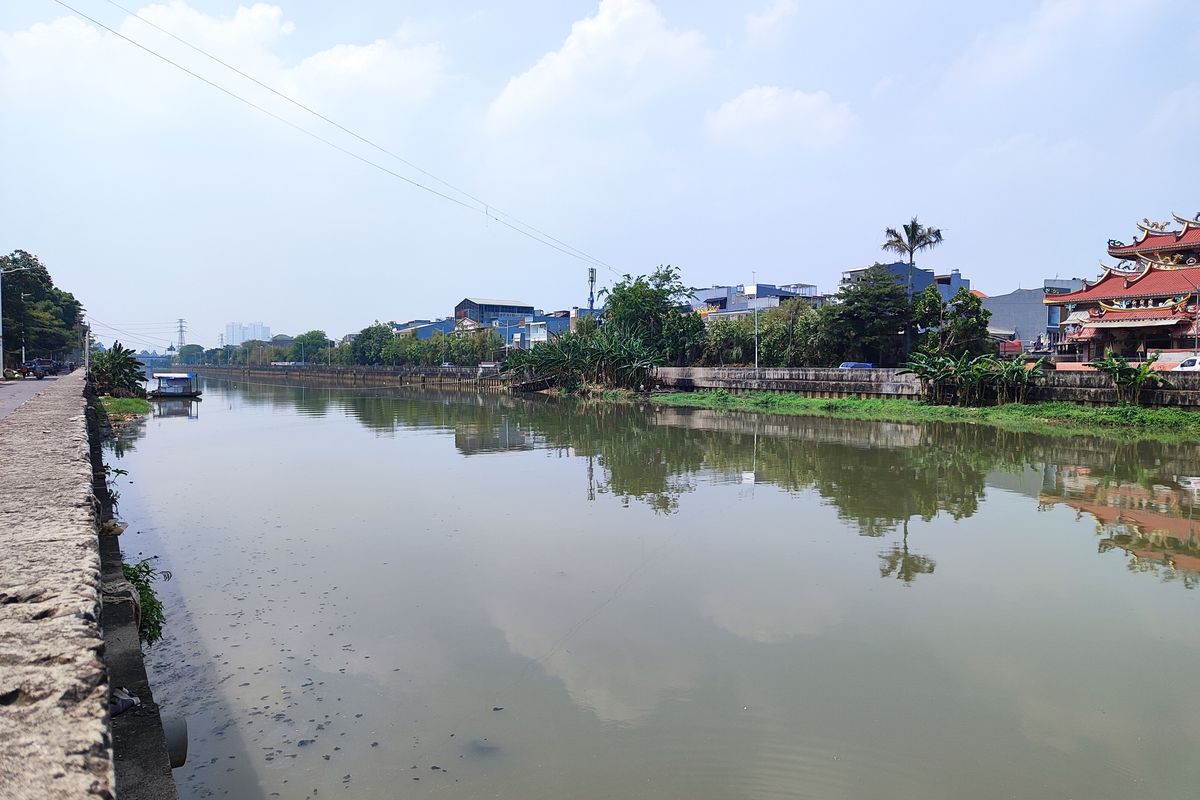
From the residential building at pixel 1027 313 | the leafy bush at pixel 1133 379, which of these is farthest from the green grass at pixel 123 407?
the residential building at pixel 1027 313

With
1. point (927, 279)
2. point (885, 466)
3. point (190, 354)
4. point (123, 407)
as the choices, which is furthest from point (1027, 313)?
point (190, 354)

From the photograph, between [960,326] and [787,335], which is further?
[787,335]

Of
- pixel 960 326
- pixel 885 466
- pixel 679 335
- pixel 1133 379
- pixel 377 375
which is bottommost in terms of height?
pixel 885 466

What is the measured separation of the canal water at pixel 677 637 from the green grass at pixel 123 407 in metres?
16.5

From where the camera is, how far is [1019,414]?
25.5 m

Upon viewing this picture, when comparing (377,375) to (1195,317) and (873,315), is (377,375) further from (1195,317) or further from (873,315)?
(1195,317)

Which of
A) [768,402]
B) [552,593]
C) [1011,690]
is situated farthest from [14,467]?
[768,402]

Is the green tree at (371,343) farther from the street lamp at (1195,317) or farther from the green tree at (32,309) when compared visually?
the street lamp at (1195,317)

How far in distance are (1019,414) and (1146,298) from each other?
1014 centimetres

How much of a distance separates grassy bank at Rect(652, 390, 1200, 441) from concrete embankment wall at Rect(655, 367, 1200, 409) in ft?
1.95

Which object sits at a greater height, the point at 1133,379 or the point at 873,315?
the point at 873,315

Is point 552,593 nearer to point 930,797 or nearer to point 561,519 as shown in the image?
point 561,519

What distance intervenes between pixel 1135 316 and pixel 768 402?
14795 millimetres

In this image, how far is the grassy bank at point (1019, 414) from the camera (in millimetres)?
21984
